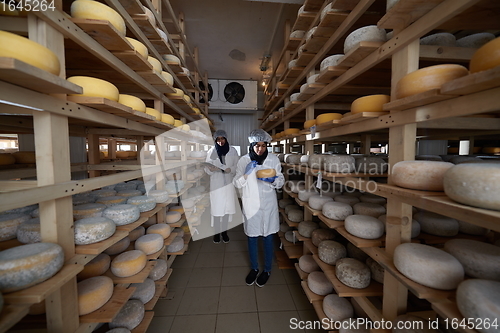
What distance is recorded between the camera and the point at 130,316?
168cm

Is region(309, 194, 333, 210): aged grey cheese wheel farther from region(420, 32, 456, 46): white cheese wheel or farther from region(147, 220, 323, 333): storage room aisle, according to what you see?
region(420, 32, 456, 46): white cheese wheel

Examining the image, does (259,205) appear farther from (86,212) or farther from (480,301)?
(480,301)

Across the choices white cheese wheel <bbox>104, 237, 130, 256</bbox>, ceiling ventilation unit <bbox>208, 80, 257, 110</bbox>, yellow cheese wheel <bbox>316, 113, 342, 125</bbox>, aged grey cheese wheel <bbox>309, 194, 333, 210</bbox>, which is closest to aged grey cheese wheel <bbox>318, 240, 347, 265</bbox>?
aged grey cheese wheel <bbox>309, 194, 333, 210</bbox>

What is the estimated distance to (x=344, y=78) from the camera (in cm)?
176

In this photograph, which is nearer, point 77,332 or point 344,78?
point 77,332

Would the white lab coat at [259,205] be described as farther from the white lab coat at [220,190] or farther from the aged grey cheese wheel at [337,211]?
the white lab coat at [220,190]

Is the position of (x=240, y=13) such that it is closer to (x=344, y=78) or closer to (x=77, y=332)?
(x=344, y=78)

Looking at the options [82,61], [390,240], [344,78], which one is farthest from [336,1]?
[82,61]

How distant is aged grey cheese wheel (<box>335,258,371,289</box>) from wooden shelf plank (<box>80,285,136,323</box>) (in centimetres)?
165

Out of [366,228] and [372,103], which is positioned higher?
[372,103]

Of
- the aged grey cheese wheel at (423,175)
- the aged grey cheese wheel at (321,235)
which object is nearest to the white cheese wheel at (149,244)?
the aged grey cheese wheel at (321,235)

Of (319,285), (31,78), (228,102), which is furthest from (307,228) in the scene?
(228,102)

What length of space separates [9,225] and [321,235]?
261 cm

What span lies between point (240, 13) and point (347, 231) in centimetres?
446
